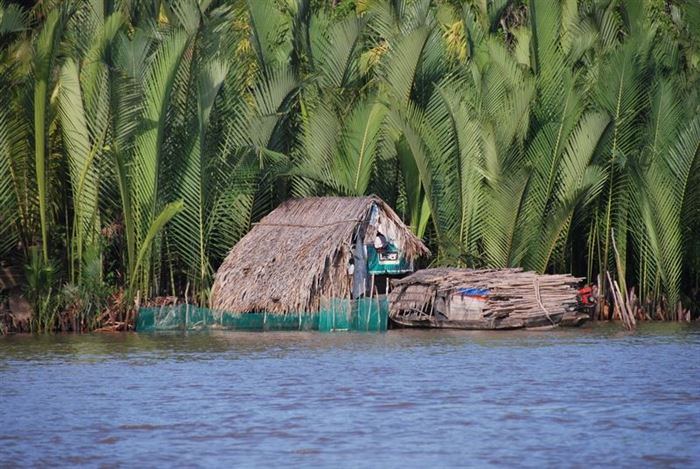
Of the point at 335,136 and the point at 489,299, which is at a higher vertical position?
the point at 335,136

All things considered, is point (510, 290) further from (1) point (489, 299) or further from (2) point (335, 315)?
(2) point (335, 315)

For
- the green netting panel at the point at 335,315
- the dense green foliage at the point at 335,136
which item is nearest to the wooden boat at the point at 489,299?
the green netting panel at the point at 335,315

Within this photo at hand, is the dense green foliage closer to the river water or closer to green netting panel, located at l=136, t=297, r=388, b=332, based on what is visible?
green netting panel, located at l=136, t=297, r=388, b=332

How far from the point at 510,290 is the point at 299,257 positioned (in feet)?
10.6

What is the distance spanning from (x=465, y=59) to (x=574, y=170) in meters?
3.74

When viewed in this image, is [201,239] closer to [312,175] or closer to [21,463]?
[312,175]

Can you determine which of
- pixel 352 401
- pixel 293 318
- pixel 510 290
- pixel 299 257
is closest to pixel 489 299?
pixel 510 290

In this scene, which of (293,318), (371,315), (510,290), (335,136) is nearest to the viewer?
(510,290)

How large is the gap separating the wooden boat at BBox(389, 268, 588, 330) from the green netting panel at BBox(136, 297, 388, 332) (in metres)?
0.52

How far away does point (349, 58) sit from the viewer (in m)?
24.6

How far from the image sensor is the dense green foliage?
22047 mm

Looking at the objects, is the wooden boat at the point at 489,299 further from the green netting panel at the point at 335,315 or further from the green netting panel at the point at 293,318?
the green netting panel at the point at 335,315

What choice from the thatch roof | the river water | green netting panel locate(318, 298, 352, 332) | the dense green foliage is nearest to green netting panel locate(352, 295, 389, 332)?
green netting panel locate(318, 298, 352, 332)

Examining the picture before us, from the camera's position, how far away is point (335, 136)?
78.1 feet
